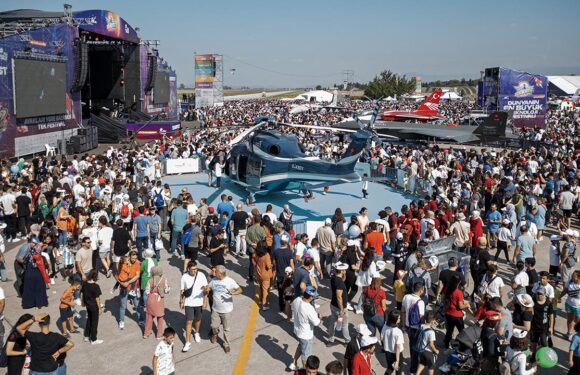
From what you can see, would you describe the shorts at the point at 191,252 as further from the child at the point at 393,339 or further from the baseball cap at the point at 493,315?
the baseball cap at the point at 493,315

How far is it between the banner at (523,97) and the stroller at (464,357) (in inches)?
1530

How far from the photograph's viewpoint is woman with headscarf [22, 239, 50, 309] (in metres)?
8.66

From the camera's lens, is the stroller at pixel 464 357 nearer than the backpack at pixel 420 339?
Yes

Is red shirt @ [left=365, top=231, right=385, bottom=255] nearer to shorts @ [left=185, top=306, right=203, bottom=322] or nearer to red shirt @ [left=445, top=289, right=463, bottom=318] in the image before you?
red shirt @ [left=445, top=289, right=463, bottom=318]

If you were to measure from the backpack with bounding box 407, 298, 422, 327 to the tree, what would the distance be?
98.6m

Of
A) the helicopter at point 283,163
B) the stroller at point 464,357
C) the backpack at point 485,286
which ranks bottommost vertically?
the stroller at point 464,357

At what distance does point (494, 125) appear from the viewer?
32.1 m

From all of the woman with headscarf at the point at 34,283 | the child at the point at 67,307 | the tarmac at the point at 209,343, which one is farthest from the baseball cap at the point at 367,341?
the woman with headscarf at the point at 34,283

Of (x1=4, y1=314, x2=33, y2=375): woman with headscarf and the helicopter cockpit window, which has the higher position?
the helicopter cockpit window

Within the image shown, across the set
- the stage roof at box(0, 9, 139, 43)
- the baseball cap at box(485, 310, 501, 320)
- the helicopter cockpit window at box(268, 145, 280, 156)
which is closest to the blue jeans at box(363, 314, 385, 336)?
the baseball cap at box(485, 310, 501, 320)

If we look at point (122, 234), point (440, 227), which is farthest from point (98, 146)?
point (440, 227)

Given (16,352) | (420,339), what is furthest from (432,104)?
(16,352)

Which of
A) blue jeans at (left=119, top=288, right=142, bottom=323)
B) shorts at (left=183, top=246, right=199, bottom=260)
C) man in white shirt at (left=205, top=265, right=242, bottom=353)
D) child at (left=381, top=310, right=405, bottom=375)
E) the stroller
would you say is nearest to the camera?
the stroller

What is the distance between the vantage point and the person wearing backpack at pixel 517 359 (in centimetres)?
560
